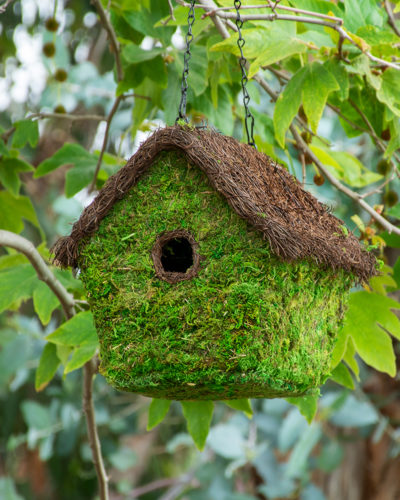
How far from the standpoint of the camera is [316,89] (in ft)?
5.93

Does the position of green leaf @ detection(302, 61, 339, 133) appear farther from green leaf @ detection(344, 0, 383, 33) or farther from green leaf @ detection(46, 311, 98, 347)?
green leaf @ detection(46, 311, 98, 347)

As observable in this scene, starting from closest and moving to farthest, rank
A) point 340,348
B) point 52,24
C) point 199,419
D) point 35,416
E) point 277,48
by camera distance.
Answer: point 277,48, point 340,348, point 199,419, point 52,24, point 35,416

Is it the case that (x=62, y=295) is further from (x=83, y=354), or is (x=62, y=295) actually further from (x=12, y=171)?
(x=12, y=171)

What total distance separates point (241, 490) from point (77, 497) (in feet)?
4.60

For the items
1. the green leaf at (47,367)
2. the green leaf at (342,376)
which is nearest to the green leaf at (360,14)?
the green leaf at (342,376)

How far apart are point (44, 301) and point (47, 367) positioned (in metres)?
0.26

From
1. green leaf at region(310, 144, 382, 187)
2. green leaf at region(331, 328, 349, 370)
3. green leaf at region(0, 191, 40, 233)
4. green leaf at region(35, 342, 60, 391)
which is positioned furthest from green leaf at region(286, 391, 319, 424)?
green leaf at region(0, 191, 40, 233)

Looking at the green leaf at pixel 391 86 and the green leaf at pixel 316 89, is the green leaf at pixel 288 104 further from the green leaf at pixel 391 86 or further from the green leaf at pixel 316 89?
the green leaf at pixel 391 86

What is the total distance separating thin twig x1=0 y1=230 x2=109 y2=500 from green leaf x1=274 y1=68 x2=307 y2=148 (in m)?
0.73

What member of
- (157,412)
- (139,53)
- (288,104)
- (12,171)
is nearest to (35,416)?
(12,171)

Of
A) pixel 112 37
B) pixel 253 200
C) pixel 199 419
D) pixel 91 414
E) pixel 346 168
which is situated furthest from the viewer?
pixel 346 168

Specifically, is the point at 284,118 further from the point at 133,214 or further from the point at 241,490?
the point at 241,490

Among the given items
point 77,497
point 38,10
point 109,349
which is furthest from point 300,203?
point 77,497

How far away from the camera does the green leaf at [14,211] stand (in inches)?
104
